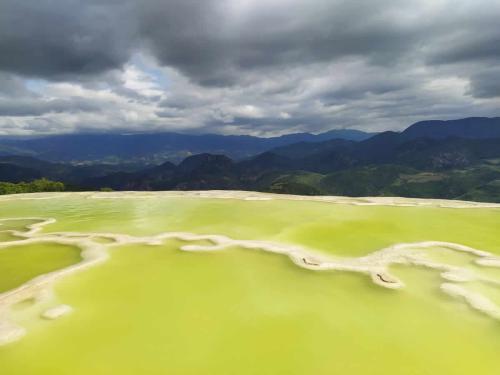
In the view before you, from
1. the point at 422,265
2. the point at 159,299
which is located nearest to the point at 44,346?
the point at 159,299

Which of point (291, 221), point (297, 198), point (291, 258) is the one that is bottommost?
point (291, 258)

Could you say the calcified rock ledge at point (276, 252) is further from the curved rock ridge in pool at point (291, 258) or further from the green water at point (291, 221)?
the green water at point (291, 221)

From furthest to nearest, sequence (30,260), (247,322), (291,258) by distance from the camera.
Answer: (30,260) → (291,258) → (247,322)

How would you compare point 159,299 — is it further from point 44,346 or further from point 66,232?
point 66,232

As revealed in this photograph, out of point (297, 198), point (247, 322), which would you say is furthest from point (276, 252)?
point (297, 198)

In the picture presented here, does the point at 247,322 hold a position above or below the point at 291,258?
below

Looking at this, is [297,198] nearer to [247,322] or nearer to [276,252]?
[276,252]

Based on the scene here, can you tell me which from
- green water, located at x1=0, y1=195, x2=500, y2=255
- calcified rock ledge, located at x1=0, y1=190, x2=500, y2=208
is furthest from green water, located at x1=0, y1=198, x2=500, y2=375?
calcified rock ledge, located at x1=0, y1=190, x2=500, y2=208
